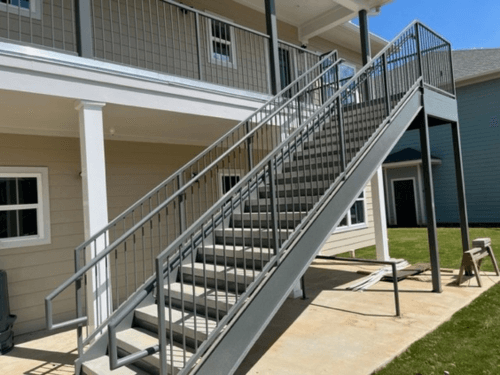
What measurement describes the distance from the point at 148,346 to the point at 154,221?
13.6 feet

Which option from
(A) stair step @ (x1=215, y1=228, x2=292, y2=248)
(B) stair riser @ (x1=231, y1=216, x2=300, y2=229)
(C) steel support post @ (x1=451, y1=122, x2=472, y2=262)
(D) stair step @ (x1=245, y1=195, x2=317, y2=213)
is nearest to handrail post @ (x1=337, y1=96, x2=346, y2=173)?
(D) stair step @ (x1=245, y1=195, x2=317, y2=213)

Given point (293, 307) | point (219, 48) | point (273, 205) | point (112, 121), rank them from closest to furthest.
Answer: point (273, 205) < point (112, 121) < point (293, 307) < point (219, 48)

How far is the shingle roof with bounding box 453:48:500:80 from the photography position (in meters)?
16.6

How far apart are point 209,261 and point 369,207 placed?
8.82 m

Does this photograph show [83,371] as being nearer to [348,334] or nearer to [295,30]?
[348,334]

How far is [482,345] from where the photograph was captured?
413cm

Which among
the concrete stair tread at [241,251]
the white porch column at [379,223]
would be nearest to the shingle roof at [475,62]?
the white porch column at [379,223]

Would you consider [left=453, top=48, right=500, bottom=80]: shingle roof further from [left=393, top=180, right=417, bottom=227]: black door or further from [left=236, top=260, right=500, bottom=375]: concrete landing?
[left=236, top=260, right=500, bottom=375]: concrete landing

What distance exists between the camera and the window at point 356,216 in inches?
447

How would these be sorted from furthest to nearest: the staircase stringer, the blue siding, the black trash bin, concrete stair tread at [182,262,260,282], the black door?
the black door, the blue siding, the black trash bin, concrete stair tread at [182,262,260,282], the staircase stringer

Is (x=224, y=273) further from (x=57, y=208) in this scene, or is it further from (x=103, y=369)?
(x=57, y=208)

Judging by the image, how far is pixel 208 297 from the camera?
3.79 m

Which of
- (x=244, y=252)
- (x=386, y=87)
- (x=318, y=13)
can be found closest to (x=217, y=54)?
(x=318, y=13)

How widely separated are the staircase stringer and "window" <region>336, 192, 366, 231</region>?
6227mm
